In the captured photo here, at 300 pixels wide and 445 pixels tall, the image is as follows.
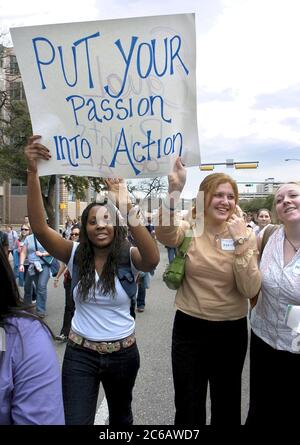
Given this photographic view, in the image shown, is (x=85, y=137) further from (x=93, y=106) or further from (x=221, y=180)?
(x=221, y=180)

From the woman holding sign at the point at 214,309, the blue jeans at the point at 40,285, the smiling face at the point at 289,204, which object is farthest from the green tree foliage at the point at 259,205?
the woman holding sign at the point at 214,309

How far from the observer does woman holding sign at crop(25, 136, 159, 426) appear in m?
2.28

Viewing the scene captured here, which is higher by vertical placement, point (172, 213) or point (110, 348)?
point (172, 213)

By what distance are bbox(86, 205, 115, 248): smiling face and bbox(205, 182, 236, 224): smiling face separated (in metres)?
0.61

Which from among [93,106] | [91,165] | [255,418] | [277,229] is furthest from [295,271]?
[93,106]

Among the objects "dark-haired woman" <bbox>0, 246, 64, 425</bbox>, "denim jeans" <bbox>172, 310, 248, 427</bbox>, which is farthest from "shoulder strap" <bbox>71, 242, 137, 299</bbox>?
"dark-haired woman" <bbox>0, 246, 64, 425</bbox>

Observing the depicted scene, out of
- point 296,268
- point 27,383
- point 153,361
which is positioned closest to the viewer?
point 27,383

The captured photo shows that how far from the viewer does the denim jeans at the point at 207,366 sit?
2449mm

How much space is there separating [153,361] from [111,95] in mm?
3397

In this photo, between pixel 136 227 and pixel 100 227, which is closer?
pixel 136 227

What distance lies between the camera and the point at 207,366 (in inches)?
98.2

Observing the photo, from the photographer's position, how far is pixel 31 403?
123cm

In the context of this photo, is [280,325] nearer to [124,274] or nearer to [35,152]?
[124,274]

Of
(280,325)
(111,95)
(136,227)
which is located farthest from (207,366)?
(111,95)
